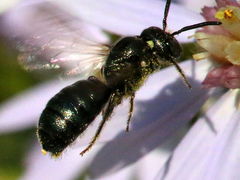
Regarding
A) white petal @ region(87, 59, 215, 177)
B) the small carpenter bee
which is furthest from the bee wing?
white petal @ region(87, 59, 215, 177)

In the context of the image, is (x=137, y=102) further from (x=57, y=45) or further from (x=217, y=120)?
(x=57, y=45)

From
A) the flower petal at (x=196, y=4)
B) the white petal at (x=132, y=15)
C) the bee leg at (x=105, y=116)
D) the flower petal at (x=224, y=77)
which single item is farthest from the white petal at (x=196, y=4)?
the bee leg at (x=105, y=116)

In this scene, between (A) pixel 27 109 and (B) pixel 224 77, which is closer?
(B) pixel 224 77

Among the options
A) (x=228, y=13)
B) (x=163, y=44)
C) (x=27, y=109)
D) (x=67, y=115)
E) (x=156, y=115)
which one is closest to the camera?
(x=67, y=115)

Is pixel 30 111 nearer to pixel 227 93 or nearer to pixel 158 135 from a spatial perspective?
pixel 158 135

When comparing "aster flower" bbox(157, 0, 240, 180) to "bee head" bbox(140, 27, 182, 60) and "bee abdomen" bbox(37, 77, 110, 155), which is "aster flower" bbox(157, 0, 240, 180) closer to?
"bee head" bbox(140, 27, 182, 60)

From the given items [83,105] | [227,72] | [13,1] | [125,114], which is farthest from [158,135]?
[13,1]

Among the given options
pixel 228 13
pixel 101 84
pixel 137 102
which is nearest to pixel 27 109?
pixel 137 102
